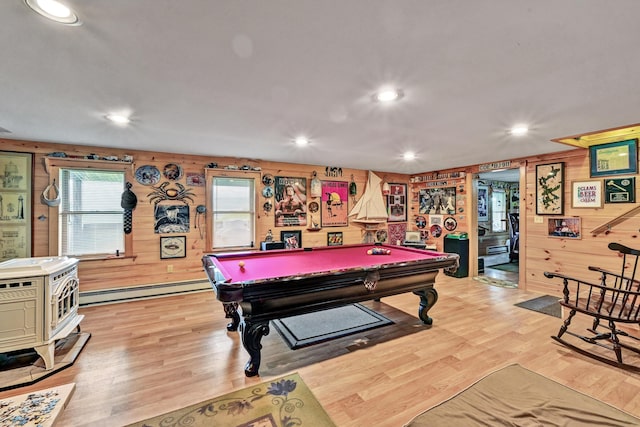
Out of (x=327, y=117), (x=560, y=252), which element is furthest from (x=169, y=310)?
(x=560, y=252)

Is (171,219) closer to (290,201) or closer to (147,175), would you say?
(147,175)

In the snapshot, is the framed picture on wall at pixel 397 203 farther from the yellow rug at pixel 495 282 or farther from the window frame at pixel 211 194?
the window frame at pixel 211 194

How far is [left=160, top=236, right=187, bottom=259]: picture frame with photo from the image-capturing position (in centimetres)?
412

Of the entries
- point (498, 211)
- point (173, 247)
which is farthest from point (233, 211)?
point (498, 211)

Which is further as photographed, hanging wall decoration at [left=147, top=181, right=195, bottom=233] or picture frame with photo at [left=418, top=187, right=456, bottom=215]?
picture frame with photo at [left=418, top=187, right=456, bottom=215]

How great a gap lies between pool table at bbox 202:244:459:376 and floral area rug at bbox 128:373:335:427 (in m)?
0.27

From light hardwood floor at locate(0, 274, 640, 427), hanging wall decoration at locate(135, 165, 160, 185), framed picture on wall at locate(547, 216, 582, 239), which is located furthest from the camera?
hanging wall decoration at locate(135, 165, 160, 185)

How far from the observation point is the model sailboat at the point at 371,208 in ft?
18.5

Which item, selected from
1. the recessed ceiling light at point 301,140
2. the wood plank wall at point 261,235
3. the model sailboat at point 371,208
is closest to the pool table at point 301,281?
the recessed ceiling light at point 301,140

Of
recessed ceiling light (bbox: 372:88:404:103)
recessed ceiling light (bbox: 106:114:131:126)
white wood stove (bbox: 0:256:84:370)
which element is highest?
recessed ceiling light (bbox: 106:114:131:126)

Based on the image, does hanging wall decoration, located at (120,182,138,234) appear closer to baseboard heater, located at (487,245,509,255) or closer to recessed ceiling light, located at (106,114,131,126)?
recessed ceiling light, located at (106,114,131,126)

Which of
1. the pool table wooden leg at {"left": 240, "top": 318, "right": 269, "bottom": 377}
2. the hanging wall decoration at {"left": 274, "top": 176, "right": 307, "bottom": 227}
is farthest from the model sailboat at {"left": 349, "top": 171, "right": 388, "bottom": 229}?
the pool table wooden leg at {"left": 240, "top": 318, "right": 269, "bottom": 377}

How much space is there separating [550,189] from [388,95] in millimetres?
3688

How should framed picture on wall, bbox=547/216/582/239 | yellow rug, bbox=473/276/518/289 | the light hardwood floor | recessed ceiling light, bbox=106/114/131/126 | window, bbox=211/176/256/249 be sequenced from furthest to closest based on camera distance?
yellow rug, bbox=473/276/518/289 < window, bbox=211/176/256/249 < framed picture on wall, bbox=547/216/582/239 < recessed ceiling light, bbox=106/114/131/126 < the light hardwood floor
